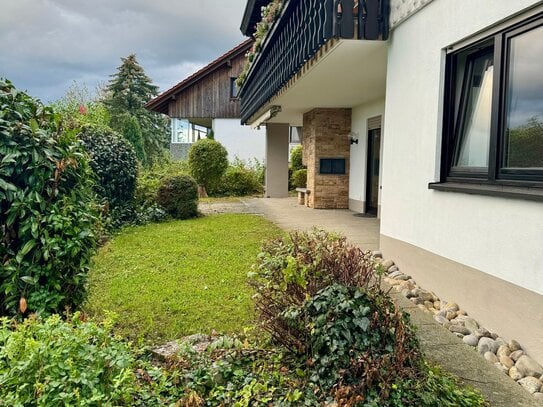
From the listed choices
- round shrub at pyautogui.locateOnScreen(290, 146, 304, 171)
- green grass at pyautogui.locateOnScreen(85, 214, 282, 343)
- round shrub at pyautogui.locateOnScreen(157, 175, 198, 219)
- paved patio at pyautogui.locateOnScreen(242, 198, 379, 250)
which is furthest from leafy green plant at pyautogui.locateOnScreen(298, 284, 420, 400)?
round shrub at pyautogui.locateOnScreen(290, 146, 304, 171)

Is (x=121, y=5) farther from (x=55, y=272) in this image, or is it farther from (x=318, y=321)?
(x=318, y=321)

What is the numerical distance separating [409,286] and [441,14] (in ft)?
9.86

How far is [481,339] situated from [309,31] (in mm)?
4963

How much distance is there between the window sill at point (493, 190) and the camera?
10.6 feet

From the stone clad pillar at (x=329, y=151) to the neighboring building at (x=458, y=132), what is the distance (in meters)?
4.65

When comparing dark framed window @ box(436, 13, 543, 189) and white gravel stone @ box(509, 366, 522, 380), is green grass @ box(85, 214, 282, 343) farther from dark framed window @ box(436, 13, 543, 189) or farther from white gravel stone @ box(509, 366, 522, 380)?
dark framed window @ box(436, 13, 543, 189)

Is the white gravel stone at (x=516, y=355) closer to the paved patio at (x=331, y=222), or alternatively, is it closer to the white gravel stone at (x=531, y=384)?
the white gravel stone at (x=531, y=384)

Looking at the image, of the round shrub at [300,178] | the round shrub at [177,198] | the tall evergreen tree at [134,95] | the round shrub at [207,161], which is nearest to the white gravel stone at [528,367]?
the round shrub at [177,198]

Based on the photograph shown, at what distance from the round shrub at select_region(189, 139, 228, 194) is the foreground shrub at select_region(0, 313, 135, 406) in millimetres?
16816

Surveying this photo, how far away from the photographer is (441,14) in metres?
4.60

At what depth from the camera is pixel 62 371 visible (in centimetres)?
220

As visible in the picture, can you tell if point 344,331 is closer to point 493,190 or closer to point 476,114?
point 493,190

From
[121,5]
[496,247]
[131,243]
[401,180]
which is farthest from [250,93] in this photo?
[496,247]

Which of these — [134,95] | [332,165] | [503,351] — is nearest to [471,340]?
[503,351]
